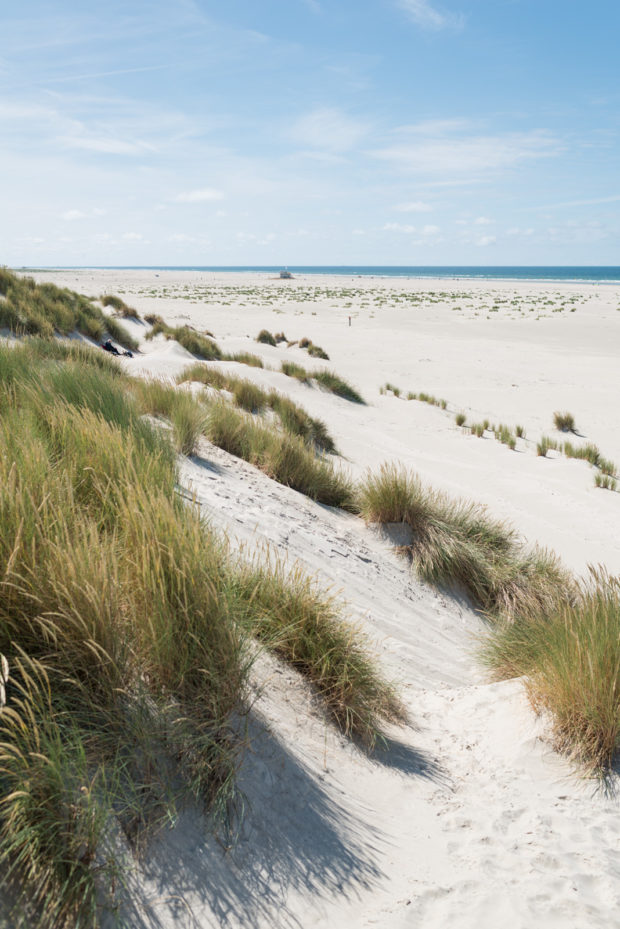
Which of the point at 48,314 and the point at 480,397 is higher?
the point at 48,314

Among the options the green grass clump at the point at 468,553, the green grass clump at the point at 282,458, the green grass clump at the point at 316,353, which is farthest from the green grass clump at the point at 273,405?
the green grass clump at the point at 316,353

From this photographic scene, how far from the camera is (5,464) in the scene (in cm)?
213

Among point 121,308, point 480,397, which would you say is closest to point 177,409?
point 480,397

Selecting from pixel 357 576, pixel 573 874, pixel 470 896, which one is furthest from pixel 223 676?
pixel 357 576

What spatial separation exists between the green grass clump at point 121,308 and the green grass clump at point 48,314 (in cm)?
212

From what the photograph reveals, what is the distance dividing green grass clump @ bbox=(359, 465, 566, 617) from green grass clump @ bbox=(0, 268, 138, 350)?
6.89 meters

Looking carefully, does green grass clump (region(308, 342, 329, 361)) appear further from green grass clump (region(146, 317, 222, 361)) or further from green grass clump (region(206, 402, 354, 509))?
green grass clump (region(206, 402, 354, 509))

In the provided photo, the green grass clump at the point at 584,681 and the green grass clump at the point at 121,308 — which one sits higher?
the green grass clump at the point at 121,308

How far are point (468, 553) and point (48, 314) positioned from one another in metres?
10.9

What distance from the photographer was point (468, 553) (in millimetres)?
4691

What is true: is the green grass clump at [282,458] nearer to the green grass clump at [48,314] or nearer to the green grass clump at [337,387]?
the green grass clump at [48,314]

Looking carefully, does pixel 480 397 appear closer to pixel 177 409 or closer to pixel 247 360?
pixel 247 360

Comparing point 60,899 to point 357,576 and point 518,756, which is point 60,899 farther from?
point 357,576

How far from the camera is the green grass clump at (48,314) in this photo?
34.7ft
